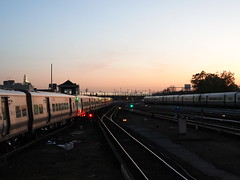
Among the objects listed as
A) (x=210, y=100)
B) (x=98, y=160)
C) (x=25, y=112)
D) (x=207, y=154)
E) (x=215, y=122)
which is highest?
(x=25, y=112)

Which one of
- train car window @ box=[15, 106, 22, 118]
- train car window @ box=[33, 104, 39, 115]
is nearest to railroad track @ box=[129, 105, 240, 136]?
train car window @ box=[33, 104, 39, 115]

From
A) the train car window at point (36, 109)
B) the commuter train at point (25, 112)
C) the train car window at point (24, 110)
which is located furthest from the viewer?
the train car window at point (36, 109)

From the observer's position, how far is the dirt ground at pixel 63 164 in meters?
11.2

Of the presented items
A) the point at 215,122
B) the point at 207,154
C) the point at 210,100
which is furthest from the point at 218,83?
the point at 207,154

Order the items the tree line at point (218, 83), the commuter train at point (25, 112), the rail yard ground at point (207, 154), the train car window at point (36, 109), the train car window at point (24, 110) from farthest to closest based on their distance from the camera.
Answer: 1. the tree line at point (218, 83)
2. the train car window at point (36, 109)
3. the train car window at point (24, 110)
4. the commuter train at point (25, 112)
5. the rail yard ground at point (207, 154)

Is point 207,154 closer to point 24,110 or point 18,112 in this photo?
point 18,112

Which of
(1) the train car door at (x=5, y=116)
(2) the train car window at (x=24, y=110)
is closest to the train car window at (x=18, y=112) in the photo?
(2) the train car window at (x=24, y=110)

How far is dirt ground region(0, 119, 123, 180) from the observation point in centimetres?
1123

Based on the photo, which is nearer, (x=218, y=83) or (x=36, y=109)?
(x=36, y=109)

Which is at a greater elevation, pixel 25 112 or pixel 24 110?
pixel 24 110

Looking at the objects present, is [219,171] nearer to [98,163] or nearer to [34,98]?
[98,163]

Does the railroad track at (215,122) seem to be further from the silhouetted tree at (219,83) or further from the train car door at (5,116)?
the silhouetted tree at (219,83)

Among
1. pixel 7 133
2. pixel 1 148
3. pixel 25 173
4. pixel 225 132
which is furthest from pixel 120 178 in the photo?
pixel 225 132

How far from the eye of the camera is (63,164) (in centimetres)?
1323
